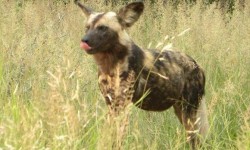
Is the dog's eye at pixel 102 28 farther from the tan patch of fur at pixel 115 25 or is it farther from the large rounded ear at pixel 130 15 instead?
the large rounded ear at pixel 130 15

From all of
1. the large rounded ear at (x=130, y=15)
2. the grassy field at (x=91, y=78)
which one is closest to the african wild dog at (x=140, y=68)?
the large rounded ear at (x=130, y=15)

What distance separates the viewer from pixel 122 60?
3.82m

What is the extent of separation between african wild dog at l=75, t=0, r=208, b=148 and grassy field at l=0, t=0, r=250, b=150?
0.45ft

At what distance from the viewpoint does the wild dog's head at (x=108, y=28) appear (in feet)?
12.2

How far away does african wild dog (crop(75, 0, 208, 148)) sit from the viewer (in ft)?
12.3

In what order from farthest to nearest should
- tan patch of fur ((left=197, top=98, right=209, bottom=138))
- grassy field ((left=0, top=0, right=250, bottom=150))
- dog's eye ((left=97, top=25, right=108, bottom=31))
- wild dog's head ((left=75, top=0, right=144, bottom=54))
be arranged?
tan patch of fur ((left=197, top=98, right=209, bottom=138)) → dog's eye ((left=97, top=25, right=108, bottom=31)) → wild dog's head ((left=75, top=0, right=144, bottom=54)) → grassy field ((left=0, top=0, right=250, bottom=150))

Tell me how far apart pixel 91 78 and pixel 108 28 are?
0.68 m

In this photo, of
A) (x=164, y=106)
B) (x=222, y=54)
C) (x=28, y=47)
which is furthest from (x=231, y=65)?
(x=28, y=47)

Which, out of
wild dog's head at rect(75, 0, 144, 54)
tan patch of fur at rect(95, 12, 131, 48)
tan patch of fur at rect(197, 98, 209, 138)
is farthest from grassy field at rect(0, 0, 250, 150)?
tan patch of fur at rect(95, 12, 131, 48)

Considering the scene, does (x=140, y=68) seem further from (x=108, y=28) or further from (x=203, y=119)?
(x=203, y=119)

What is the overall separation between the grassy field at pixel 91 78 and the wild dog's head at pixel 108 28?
0.22m

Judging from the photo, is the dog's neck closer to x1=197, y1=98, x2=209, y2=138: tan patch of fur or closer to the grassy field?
the grassy field

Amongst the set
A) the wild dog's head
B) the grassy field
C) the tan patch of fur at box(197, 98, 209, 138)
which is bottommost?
the tan patch of fur at box(197, 98, 209, 138)

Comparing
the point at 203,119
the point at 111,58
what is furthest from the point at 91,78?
the point at 203,119
